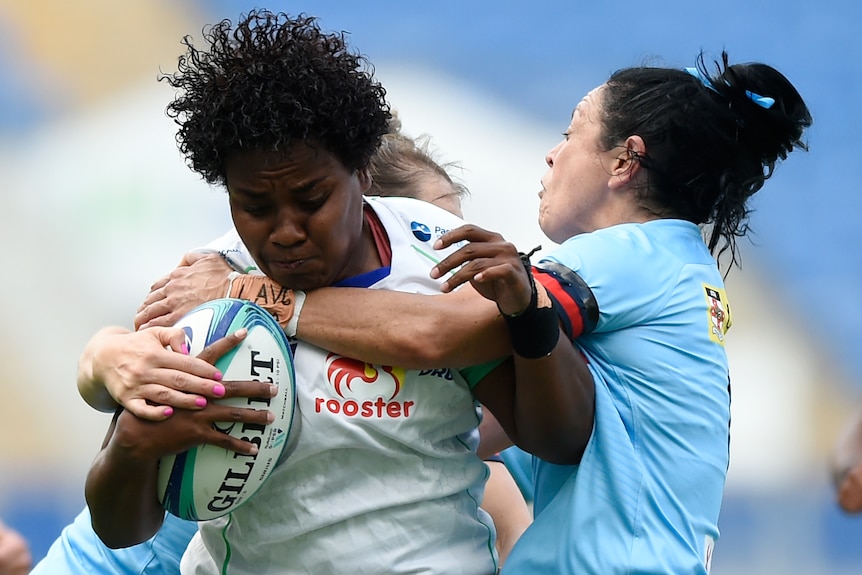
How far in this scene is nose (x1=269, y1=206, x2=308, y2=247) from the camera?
1.58 m

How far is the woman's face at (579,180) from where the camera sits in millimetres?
2074

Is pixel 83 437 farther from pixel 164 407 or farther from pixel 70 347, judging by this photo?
pixel 164 407

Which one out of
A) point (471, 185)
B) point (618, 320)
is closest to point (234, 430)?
point (618, 320)

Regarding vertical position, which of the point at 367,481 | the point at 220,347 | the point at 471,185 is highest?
the point at 471,185

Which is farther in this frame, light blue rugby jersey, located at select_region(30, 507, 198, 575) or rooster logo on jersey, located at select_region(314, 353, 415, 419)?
light blue rugby jersey, located at select_region(30, 507, 198, 575)

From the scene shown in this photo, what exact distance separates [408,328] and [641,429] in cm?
43

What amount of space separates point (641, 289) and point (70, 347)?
2170 mm

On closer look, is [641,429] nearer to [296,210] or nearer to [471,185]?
[296,210]

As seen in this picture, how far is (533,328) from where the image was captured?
156cm

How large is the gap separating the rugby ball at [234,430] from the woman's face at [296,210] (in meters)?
0.09

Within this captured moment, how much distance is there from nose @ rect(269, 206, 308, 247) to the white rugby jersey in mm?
162

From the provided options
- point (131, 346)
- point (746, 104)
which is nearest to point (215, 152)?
point (131, 346)

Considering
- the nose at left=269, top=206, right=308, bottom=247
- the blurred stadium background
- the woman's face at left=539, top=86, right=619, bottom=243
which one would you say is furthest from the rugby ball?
Answer: the blurred stadium background

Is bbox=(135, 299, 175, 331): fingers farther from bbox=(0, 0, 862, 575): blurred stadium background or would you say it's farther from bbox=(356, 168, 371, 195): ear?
bbox=(0, 0, 862, 575): blurred stadium background
